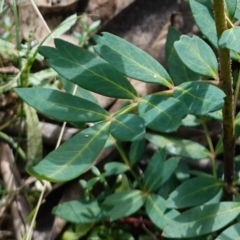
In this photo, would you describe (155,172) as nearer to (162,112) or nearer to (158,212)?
(158,212)

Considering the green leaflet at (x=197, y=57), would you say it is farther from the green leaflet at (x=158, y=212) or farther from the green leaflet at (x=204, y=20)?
the green leaflet at (x=158, y=212)

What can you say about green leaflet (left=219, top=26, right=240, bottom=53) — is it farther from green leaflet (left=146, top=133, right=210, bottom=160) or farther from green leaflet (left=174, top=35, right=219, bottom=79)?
green leaflet (left=146, top=133, right=210, bottom=160)

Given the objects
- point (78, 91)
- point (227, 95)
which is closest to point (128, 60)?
point (227, 95)

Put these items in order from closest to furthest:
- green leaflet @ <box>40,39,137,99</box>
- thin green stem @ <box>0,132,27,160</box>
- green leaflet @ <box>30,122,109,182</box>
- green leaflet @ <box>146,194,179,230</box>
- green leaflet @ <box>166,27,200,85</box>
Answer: green leaflet @ <box>30,122,109,182</box> < green leaflet @ <box>40,39,137,99</box> < green leaflet @ <box>146,194,179,230</box> < green leaflet @ <box>166,27,200,85</box> < thin green stem @ <box>0,132,27,160</box>

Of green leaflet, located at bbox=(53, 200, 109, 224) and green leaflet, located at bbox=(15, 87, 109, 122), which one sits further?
green leaflet, located at bbox=(53, 200, 109, 224)

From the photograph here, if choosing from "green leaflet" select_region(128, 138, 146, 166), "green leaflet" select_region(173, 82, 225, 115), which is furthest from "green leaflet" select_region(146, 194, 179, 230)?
"green leaflet" select_region(173, 82, 225, 115)

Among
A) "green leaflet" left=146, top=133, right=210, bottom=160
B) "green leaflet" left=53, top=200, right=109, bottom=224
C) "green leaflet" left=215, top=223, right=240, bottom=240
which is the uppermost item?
"green leaflet" left=215, top=223, right=240, bottom=240

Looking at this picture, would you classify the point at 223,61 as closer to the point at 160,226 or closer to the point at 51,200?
the point at 160,226
